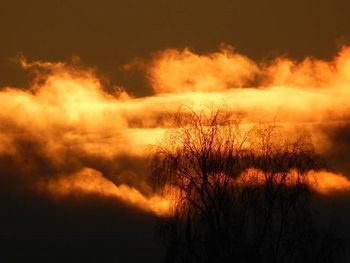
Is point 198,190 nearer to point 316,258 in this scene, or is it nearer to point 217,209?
point 217,209

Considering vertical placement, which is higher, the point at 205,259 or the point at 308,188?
the point at 308,188

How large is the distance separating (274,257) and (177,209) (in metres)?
4.37

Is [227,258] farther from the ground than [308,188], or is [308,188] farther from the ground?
[308,188]

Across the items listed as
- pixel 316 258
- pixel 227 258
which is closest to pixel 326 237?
pixel 316 258

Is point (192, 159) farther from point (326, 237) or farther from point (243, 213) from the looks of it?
point (326, 237)

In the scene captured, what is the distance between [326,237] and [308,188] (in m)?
2.26

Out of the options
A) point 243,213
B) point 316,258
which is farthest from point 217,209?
point 316,258

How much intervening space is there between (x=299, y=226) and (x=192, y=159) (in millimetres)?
5104

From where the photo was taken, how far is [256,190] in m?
48.8

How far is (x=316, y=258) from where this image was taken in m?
47.5

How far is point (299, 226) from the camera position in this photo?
1877 inches

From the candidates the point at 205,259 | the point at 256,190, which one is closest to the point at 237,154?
the point at 256,190

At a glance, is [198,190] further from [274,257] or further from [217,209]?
[274,257]

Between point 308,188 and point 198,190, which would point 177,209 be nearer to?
point 198,190
